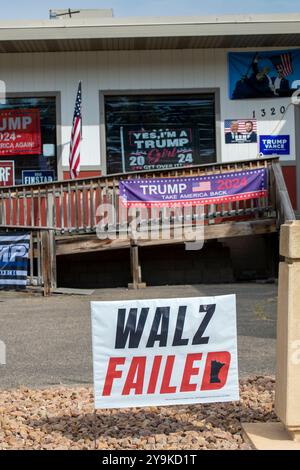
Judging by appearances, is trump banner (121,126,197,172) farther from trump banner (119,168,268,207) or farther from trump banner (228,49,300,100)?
trump banner (119,168,268,207)

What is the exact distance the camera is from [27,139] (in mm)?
17000

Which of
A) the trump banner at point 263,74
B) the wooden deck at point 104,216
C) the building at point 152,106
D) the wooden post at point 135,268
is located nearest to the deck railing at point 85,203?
the wooden deck at point 104,216

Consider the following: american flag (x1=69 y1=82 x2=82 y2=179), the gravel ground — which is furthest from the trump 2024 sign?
american flag (x1=69 y1=82 x2=82 y2=179)

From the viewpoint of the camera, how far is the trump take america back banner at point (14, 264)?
41.6 feet

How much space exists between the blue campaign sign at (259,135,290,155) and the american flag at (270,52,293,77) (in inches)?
66.1

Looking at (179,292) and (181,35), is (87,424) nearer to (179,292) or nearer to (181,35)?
(179,292)

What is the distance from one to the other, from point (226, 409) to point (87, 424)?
1150mm

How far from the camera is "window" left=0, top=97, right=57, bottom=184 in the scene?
55.7 feet

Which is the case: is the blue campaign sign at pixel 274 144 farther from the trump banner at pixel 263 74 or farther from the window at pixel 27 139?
the window at pixel 27 139

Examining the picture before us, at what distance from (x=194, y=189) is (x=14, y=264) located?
4113 mm

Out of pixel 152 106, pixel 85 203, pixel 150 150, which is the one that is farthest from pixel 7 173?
pixel 152 106

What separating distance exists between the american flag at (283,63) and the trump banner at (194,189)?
166 inches

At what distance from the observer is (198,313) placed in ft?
15.5
